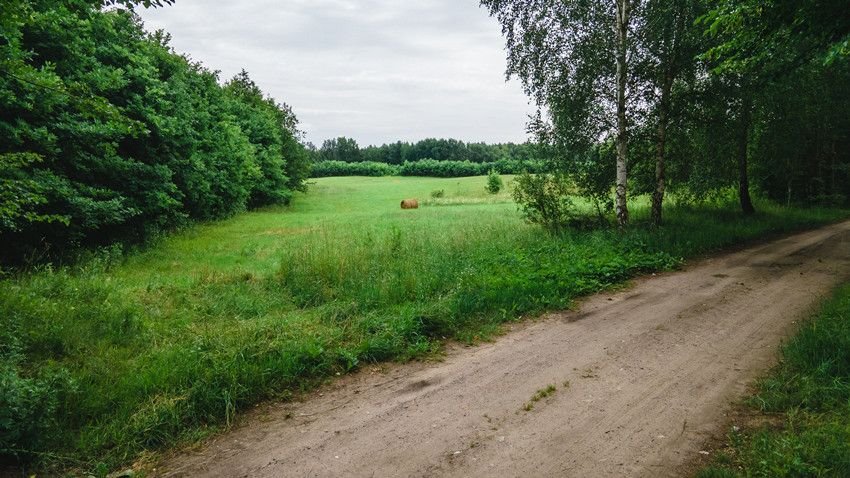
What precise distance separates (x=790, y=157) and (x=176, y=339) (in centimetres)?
2743

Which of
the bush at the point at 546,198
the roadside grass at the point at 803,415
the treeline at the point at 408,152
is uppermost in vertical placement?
the treeline at the point at 408,152

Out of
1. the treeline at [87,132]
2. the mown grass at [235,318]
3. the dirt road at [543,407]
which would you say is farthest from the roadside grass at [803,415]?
the treeline at [87,132]

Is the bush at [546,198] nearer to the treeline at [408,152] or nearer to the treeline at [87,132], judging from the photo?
the treeline at [87,132]

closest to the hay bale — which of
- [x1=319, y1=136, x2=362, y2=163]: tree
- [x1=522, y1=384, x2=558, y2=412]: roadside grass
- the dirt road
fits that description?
the dirt road

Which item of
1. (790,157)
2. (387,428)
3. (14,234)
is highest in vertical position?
(790,157)

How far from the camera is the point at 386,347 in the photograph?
637 centimetres

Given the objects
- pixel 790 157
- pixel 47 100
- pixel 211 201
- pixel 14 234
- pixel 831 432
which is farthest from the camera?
pixel 211 201

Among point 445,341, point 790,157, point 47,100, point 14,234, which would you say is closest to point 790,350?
point 445,341

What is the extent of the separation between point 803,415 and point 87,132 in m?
14.7

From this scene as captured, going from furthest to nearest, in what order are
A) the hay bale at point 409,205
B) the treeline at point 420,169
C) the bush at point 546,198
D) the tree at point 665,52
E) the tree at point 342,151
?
the tree at point 342,151 < the treeline at point 420,169 < the hay bale at point 409,205 < the bush at point 546,198 < the tree at point 665,52

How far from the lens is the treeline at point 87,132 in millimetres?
7215

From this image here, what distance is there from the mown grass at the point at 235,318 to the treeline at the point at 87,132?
1371mm

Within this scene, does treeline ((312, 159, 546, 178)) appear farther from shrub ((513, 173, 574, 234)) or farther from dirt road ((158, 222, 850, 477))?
dirt road ((158, 222, 850, 477))

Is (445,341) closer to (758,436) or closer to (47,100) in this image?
(758,436)
